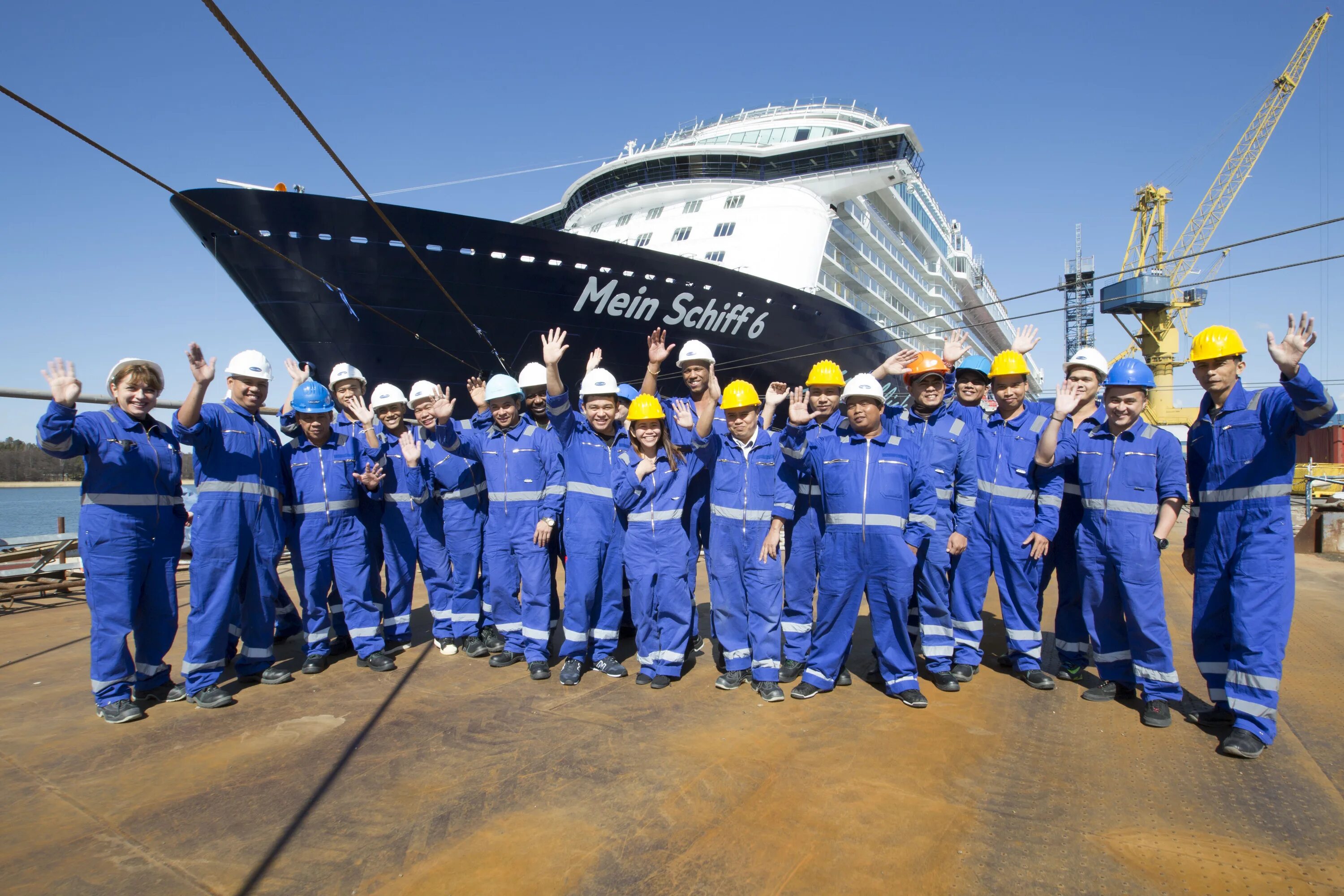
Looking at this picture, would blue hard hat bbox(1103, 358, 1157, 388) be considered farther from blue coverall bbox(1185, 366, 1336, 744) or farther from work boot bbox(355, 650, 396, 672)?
work boot bbox(355, 650, 396, 672)

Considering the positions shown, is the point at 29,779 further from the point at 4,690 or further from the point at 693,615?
the point at 693,615

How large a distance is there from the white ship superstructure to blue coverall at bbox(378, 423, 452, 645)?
34.2 feet

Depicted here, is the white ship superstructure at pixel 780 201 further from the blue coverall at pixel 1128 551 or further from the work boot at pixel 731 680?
the work boot at pixel 731 680

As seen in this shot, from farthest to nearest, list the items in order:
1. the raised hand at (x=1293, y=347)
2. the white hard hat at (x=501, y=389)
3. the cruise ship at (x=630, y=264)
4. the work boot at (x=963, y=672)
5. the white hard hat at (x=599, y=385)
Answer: the cruise ship at (x=630, y=264) < the white hard hat at (x=501, y=389) < the white hard hat at (x=599, y=385) < the work boot at (x=963, y=672) < the raised hand at (x=1293, y=347)

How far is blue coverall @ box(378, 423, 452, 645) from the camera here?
4.43m

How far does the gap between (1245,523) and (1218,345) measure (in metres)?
0.85

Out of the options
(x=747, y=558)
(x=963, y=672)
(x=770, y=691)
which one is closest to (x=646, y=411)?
(x=747, y=558)

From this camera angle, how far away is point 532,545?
4051 millimetres

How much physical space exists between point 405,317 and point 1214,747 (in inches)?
398

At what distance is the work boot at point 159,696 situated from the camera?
3557mm

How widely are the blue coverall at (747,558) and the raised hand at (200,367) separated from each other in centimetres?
258

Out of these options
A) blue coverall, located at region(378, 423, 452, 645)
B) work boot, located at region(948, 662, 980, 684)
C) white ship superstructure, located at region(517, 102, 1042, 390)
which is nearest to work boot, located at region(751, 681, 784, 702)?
work boot, located at region(948, 662, 980, 684)

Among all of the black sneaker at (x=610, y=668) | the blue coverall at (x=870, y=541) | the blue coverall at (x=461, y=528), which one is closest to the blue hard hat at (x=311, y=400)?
the blue coverall at (x=461, y=528)

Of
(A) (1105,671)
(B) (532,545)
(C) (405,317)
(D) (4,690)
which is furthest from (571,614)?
(C) (405,317)
